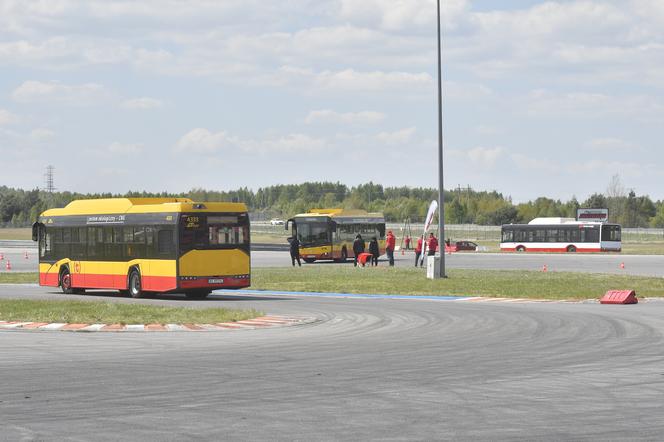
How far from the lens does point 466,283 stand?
119ft

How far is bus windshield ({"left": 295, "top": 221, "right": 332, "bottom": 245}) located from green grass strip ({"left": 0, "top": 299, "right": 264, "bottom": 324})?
119 feet

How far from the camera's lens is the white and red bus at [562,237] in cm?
8538

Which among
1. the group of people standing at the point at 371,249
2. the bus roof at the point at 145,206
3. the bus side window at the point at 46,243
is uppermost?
the bus roof at the point at 145,206

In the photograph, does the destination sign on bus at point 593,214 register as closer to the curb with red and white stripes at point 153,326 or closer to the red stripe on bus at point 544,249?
the red stripe on bus at point 544,249

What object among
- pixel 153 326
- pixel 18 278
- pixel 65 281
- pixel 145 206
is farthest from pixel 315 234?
pixel 153 326

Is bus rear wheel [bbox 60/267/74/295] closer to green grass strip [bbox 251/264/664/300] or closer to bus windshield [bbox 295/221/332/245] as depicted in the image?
green grass strip [bbox 251/264/664/300]

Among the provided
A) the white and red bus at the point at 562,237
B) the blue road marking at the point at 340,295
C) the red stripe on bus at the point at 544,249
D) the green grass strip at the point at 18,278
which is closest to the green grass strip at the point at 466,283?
the blue road marking at the point at 340,295

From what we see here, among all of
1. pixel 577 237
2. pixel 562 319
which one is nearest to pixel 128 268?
pixel 562 319

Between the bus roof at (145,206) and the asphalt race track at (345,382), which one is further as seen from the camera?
the bus roof at (145,206)

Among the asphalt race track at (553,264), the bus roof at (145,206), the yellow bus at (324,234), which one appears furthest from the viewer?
the yellow bus at (324,234)

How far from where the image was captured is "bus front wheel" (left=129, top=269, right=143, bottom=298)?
1238 inches

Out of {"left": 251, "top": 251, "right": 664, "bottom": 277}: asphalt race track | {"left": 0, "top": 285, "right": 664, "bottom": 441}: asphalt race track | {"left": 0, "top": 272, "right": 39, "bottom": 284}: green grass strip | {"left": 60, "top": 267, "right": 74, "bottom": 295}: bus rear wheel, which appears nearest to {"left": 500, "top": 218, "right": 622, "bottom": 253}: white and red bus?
{"left": 251, "top": 251, "right": 664, "bottom": 277}: asphalt race track

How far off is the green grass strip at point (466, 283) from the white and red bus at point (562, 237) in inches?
1712

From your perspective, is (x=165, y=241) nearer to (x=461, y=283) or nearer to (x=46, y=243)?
(x=46, y=243)
